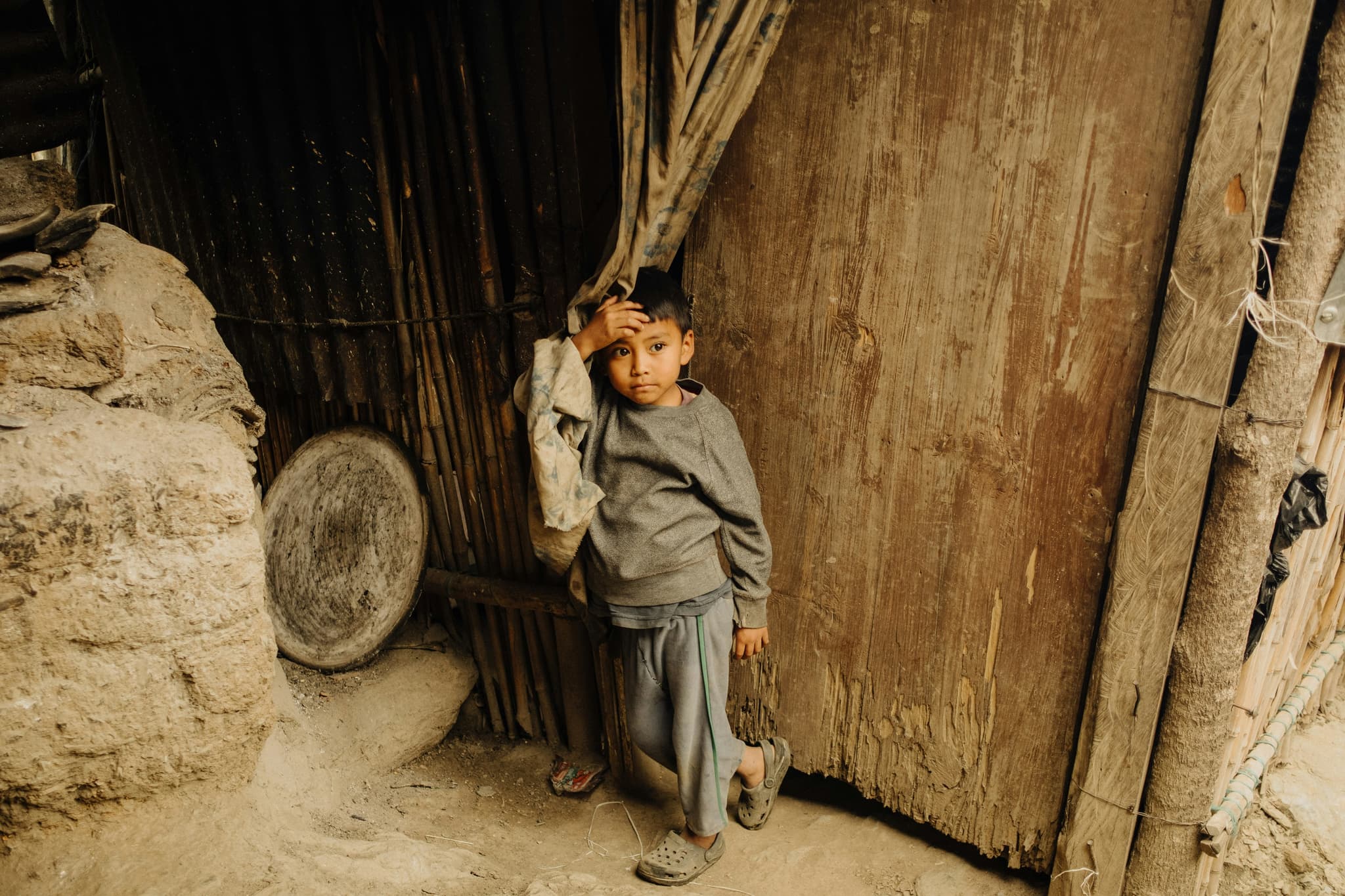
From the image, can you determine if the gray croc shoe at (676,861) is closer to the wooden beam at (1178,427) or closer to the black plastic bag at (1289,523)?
the wooden beam at (1178,427)

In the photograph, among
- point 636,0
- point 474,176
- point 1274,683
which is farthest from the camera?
point 1274,683

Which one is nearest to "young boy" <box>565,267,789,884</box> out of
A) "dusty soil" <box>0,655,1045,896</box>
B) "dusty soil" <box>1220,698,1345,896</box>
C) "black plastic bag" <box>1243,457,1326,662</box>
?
"dusty soil" <box>0,655,1045,896</box>

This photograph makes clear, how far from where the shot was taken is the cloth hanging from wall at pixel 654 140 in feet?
6.47

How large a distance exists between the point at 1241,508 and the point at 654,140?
156cm

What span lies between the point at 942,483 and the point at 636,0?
136 cm

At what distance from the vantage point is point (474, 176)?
2.50m

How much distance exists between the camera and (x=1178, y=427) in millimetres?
1988

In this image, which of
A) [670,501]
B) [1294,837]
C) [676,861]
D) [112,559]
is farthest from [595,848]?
[1294,837]

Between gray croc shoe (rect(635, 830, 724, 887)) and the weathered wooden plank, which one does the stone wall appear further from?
the weathered wooden plank

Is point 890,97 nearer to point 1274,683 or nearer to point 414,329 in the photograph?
point 414,329

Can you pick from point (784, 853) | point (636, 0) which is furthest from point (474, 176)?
point (784, 853)

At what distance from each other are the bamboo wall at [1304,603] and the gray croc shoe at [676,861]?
1300 mm

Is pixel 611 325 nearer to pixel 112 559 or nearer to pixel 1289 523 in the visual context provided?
pixel 112 559

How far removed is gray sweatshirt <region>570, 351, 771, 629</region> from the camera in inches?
87.5
